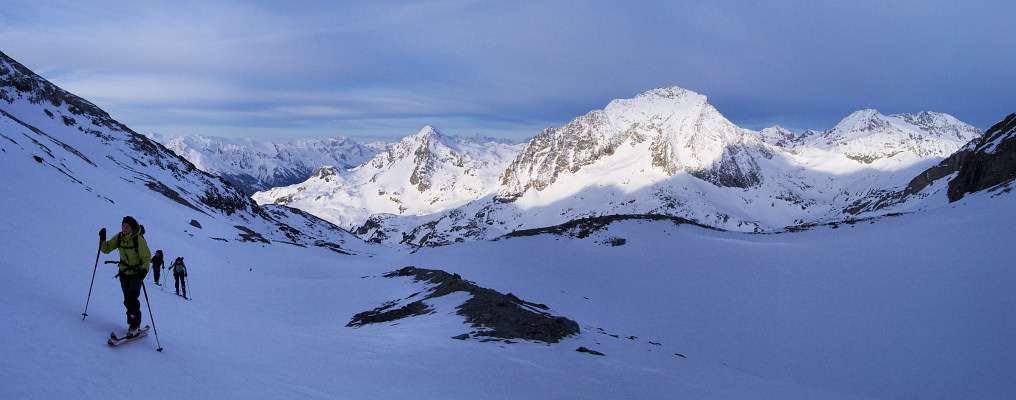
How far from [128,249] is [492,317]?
11278 millimetres

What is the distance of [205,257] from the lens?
96.9ft

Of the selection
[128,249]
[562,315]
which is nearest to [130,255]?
[128,249]

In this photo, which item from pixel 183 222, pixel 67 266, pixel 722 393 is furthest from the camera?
pixel 183 222

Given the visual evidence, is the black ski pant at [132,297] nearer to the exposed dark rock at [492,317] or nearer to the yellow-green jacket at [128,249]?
the yellow-green jacket at [128,249]

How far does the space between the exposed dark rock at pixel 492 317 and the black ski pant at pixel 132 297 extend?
28.9ft

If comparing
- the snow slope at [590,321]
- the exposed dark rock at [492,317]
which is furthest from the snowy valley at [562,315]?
the exposed dark rock at [492,317]

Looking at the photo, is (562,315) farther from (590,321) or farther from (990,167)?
(990,167)

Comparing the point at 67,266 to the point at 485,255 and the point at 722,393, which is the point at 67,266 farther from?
the point at 485,255

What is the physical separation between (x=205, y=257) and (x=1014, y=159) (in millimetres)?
90250

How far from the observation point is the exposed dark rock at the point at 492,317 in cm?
1559

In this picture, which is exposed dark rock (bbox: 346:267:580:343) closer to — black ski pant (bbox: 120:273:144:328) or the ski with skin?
the ski with skin

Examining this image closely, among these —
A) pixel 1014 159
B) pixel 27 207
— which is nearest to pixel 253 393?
pixel 27 207

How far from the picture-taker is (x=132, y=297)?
8.45m

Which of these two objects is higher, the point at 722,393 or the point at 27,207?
the point at 27,207
